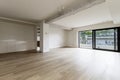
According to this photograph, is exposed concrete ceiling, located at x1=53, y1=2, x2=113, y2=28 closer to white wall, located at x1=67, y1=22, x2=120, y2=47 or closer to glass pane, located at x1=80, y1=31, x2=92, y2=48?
white wall, located at x1=67, y1=22, x2=120, y2=47

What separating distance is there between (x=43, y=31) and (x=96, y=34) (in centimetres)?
474

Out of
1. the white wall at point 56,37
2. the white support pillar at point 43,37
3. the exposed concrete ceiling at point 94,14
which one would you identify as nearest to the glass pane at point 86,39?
the white wall at point 56,37

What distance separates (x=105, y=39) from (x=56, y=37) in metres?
4.66

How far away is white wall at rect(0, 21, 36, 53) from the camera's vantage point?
5.38 metres

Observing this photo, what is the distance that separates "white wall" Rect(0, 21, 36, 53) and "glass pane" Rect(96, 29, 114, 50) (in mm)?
5822

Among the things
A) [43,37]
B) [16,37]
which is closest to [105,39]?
[43,37]

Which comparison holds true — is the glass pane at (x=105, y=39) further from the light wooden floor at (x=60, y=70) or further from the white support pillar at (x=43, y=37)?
the white support pillar at (x=43, y=37)

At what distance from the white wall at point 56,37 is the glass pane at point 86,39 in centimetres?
214

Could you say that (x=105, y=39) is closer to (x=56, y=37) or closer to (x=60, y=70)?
(x=56, y=37)

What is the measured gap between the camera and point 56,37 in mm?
8492

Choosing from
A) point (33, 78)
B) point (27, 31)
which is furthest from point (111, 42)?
point (27, 31)

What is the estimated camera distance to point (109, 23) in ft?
19.9

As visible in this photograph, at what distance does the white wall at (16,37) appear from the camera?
17.6 ft

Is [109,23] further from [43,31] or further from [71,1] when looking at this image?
[43,31]
